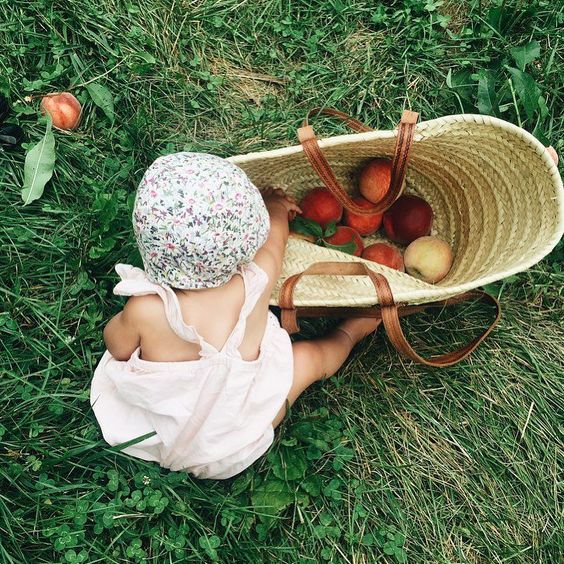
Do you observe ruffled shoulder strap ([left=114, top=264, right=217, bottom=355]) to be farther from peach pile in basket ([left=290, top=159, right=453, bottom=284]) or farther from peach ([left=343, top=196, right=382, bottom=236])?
peach ([left=343, top=196, right=382, bottom=236])

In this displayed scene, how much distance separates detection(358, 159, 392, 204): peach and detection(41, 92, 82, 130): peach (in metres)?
1.09

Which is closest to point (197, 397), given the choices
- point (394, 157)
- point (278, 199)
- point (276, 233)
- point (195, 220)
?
point (195, 220)

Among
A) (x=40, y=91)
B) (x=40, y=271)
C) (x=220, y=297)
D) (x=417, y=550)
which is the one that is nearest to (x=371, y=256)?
(x=220, y=297)

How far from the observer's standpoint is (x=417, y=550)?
6.89 feet

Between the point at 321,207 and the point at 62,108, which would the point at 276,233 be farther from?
the point at 62,108

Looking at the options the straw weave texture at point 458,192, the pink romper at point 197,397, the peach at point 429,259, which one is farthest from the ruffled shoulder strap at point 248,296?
the peach at point 429,259

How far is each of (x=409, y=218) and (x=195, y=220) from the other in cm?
104

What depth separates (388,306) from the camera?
73.7 inches

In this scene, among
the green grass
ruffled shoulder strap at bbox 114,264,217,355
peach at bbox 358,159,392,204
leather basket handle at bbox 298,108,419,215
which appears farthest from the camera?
peach at bbox 358,159,392,204

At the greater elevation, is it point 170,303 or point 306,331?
point 170,303

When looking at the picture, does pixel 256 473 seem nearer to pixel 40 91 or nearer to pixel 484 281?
pixel 484 281

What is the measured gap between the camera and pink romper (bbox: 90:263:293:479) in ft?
5.62

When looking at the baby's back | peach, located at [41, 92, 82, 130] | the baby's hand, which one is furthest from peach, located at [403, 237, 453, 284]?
peach, located at [41, 92, 82, 130]

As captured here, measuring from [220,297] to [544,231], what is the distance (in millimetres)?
1014
